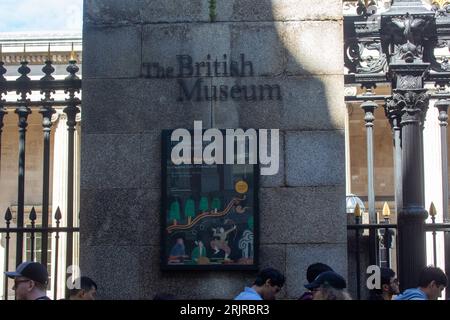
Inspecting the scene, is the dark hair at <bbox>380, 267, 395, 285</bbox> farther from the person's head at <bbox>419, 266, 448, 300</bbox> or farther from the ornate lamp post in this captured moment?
the person's head at <bbox>419, 266, 448, 300</bbox>

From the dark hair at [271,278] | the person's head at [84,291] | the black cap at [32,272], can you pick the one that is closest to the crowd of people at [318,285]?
the dark hair at [271,278]

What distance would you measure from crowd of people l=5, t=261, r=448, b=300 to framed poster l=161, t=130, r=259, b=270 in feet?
3.73

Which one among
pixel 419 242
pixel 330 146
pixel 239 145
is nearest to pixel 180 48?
pixel 239 145

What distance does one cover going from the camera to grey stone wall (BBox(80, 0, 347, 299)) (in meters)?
10.2

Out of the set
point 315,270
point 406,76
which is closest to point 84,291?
point 315,270

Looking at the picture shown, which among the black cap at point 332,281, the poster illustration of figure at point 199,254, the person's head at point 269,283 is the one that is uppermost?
the poster illustration of figure at point 199,254

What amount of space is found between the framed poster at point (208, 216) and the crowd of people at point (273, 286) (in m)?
1.14

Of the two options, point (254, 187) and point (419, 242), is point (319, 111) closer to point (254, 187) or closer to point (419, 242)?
point (254, 187)

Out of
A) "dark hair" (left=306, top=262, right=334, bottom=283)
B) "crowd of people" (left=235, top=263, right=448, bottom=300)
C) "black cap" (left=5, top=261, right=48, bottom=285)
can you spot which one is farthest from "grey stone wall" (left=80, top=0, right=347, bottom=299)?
"black cap" (left=5, top=261, right=48, bottom=285)

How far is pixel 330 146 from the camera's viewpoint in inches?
405

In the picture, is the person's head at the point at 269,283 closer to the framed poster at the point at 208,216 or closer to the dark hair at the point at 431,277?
the dark hair at the point at 431,277

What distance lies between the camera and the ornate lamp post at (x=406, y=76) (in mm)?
10602

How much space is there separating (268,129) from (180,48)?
1.37 metres

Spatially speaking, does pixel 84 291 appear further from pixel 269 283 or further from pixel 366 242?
pixel 366 242
